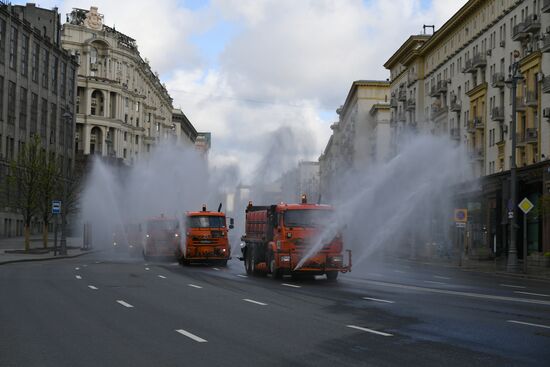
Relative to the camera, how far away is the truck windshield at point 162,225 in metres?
45.7

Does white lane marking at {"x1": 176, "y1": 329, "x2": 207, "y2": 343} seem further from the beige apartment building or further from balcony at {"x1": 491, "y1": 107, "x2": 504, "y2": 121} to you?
balcony at {"x1": 491, "y1": 107, "x2": 504, "y2": 121}

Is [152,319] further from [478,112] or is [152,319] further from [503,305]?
[478,112]

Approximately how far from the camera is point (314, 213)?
29.4 metres

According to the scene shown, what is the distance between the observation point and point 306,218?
2923cm

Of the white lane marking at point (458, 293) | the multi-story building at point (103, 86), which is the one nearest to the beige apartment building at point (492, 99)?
the white lane marking at point (458, 293)

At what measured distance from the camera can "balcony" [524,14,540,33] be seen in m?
52.8

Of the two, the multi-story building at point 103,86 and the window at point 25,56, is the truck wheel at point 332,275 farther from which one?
the multi-story building at point 103,86

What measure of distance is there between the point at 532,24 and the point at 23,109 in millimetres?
49333

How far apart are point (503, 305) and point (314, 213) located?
10.4 metres

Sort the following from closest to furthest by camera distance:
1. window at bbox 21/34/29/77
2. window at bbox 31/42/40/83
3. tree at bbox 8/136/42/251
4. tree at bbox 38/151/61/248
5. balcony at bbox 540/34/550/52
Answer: balcony at bbox 540/34/550/52 < tree at bbox 8/136/42/251 < tree at bbox 38/151/61/248 < window at bbox 21/34/29/77 < window at bbox 31/42/40/83

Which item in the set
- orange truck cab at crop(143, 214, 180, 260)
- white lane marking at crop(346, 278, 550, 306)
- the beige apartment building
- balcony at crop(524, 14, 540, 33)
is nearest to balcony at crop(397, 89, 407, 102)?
the beige apartment building

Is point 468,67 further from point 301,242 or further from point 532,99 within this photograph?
point 301,242

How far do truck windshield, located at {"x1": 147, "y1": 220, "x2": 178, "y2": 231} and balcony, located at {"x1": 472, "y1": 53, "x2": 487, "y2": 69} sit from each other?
31.8m

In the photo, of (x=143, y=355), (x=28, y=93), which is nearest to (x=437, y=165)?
(x=143, y=355)
